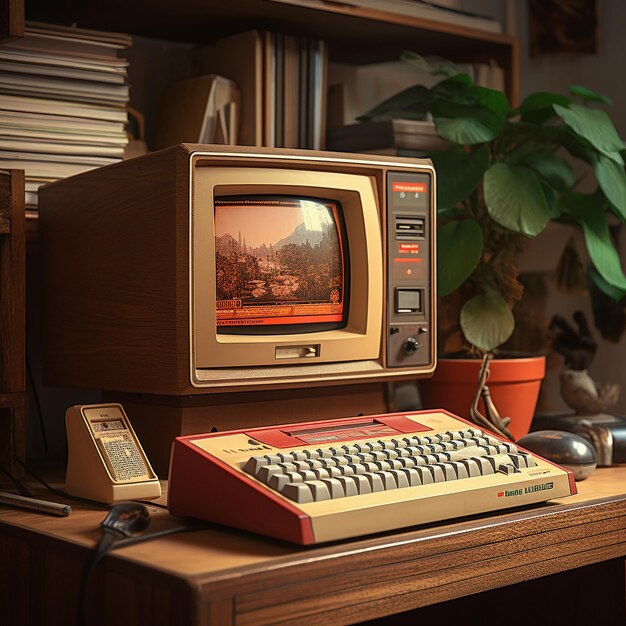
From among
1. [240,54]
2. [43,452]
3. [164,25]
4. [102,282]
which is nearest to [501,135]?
[240,54]

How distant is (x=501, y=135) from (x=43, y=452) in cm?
97

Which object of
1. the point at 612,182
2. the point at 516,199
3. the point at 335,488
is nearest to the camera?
the point at 335,488

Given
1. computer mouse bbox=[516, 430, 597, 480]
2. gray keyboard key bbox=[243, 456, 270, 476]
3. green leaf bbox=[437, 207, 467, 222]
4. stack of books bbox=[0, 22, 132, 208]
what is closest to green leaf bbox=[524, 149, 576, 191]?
green leaf bbox=[437, 207, 467, 222]

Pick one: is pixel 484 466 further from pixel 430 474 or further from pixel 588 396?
pixel 588 396

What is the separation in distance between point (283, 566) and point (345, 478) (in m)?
0.15

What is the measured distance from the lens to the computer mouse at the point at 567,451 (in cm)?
136

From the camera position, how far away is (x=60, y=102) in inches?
63.1

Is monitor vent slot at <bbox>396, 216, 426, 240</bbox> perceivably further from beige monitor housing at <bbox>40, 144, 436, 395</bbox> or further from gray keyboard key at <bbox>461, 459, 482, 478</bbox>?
gray keyboard key at <bbox>461, 459, 482, 478</bbox>

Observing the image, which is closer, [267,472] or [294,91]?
[267,472]

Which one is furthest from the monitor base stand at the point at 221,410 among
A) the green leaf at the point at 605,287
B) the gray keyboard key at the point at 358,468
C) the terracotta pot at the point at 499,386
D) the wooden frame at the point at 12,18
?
the green leaf at the point at 605,287

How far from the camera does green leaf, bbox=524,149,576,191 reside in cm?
180

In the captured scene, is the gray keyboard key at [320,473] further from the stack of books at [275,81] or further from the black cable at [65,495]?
the stack of books at [275,81]

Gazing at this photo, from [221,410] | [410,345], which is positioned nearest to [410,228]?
[410,345]

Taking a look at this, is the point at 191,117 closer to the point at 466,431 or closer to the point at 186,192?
the point at 186,192
